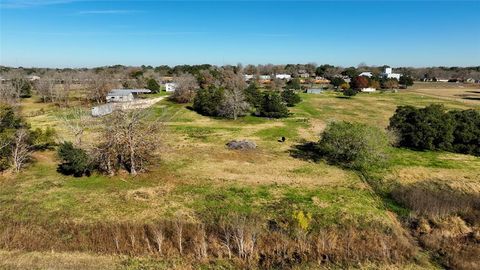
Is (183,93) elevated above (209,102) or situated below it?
above

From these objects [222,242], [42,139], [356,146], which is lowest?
[222,242]

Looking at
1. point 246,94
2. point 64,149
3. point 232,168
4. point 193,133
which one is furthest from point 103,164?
point 246,94

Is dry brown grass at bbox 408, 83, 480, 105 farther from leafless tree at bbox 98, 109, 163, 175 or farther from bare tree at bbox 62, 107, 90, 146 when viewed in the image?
bare tree at bbox 62, 107, 90, 146

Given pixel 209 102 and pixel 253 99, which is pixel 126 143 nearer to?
pixel 209 102

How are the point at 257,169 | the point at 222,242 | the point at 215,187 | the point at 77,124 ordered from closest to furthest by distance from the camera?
1. the point at 222,242
2. the point at 215,187
3. the point at 257,169
4. the point at 77,124

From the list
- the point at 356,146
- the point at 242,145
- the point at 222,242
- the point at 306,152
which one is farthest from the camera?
the point at 242,145

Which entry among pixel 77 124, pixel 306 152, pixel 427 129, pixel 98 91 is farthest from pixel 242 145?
pixel 98 91

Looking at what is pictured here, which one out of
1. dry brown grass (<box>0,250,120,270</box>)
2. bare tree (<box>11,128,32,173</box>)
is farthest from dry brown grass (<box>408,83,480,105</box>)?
dry brown grass (<box>0,250,120,270</box>)

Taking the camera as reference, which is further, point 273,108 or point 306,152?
point 273,108

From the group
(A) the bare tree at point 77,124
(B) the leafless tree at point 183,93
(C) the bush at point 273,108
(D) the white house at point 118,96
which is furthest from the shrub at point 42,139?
(B) the leafless tree at point 183,93
